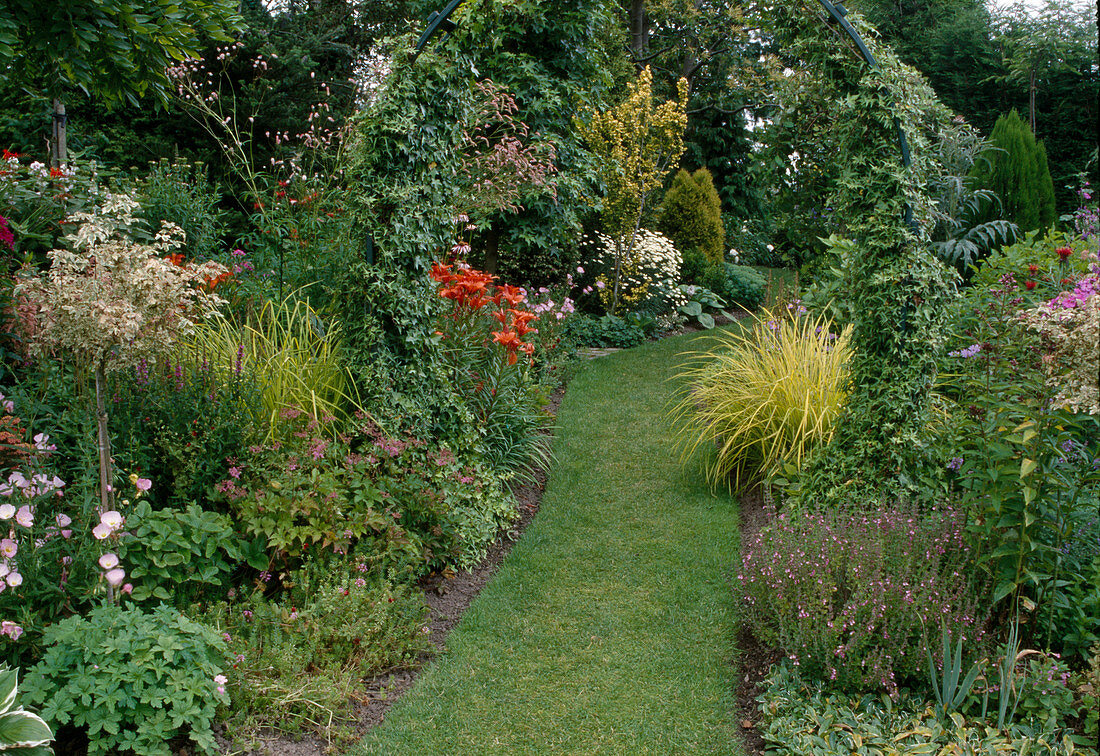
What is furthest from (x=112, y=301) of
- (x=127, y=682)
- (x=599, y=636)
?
(x=599, y=636)

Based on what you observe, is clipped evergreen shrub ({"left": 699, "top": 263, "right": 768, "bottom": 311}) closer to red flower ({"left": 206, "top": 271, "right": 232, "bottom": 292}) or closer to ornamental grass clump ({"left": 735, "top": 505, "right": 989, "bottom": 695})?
red flower ({"left": 206, "top": 271, "right": 232, "bottom": 292})

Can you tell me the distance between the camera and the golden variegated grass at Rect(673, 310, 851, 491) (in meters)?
5.04

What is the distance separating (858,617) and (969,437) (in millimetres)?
996

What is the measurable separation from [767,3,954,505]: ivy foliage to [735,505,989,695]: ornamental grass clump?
675 millimetres

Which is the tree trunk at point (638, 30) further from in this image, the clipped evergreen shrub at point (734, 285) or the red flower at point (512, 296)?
the red flower at point (512, 296)

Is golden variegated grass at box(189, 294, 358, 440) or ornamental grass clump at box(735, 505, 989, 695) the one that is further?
golden variegated grass at box(189, 294, 358, 440)

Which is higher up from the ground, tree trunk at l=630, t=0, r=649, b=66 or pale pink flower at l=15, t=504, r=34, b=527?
tree trunk at l=630, t=0, r=649, b=66

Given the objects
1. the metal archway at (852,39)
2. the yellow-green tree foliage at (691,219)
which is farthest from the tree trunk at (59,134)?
the yellow-green tree foliage at (691,219)

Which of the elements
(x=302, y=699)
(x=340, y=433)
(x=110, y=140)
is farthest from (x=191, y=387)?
(x=110, y=140)

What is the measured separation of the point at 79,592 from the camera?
278 cm

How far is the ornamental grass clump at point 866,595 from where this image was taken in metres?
2.96

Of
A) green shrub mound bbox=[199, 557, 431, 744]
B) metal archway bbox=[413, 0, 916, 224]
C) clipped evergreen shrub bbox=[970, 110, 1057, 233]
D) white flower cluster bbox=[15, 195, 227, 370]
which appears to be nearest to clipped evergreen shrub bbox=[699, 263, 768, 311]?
clipped evergreen shrub bbox=[970, 110, 1057, 233]

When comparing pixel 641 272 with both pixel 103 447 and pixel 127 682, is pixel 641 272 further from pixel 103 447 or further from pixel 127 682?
pixel 127 682

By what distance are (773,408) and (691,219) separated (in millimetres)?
8368
